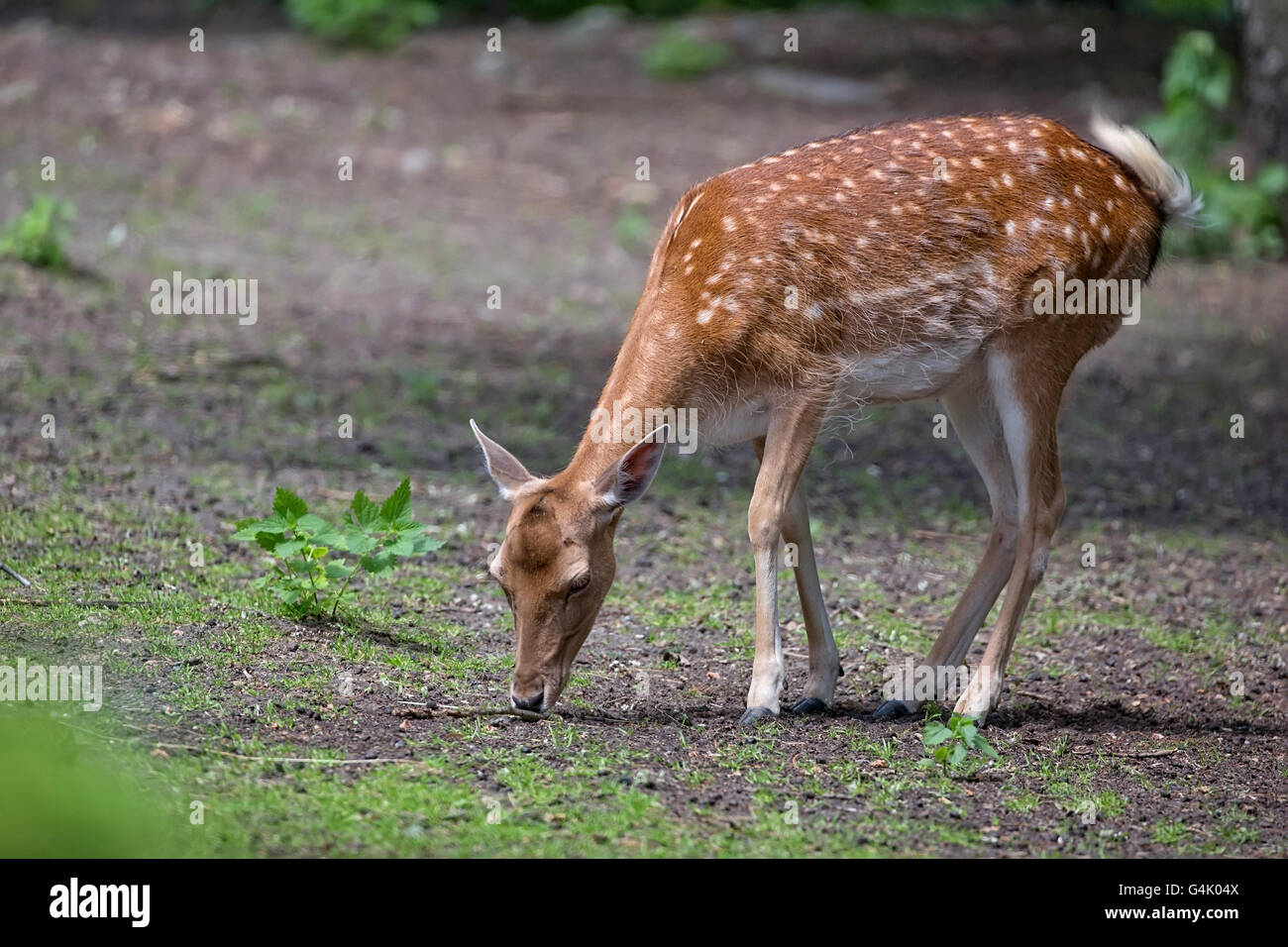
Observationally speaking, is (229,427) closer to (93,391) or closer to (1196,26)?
(93,391)

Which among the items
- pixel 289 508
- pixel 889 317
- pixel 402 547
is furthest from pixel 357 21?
pixel 402 547

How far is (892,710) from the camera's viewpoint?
20.4ft

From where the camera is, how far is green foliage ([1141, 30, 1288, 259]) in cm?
1470

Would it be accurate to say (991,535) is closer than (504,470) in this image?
No

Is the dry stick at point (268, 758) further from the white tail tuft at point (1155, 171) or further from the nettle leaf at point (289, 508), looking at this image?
the white tail tuft at point (1155, 171)

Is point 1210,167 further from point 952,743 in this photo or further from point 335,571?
point 335,571

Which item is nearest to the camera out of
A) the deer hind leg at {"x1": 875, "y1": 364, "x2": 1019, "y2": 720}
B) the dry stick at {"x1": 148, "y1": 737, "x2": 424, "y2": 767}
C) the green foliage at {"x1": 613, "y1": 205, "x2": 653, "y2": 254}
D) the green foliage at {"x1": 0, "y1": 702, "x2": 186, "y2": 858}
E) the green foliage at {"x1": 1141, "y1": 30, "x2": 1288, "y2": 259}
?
the green foliage at {"x1": 0, "y1": 702, "x2": 186, "y2": 858}

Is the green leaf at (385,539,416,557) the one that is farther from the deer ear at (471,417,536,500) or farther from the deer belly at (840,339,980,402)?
the deer belly at (840,339,980,402)

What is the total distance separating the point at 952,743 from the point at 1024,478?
118 centimetres

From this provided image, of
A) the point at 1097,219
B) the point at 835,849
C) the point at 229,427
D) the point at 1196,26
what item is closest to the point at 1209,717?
the point at 1097,219

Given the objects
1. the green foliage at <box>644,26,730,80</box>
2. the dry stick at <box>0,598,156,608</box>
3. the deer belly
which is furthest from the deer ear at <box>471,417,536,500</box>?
the green foliage at <box>644,26,730,80</box>

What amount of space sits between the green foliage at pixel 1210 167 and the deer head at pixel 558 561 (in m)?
10.6

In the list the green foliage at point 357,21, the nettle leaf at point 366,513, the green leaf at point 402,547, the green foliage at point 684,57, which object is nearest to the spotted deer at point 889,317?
the green leaf at point 402,547

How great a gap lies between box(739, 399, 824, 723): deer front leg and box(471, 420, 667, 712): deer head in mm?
580
